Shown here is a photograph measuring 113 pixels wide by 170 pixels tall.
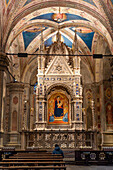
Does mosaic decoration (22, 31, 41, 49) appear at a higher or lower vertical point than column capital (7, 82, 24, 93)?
higher

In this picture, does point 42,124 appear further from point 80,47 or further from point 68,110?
point 80,47

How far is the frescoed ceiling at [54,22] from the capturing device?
48.6 ft

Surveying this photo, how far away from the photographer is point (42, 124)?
18250 mm

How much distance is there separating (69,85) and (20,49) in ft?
16.9

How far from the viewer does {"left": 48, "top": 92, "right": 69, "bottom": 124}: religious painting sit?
1933 cm

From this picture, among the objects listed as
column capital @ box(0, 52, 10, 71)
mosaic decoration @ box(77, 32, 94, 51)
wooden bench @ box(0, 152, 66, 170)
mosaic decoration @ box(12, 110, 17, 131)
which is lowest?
wooden bench @ box(0, 152, 66, 170)

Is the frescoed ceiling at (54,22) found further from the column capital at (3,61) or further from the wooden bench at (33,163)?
the wooden bench at (33,163)

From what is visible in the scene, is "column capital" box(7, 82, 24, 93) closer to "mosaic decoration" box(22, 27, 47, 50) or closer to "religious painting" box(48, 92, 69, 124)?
"religious painting" box(48, 92, 69, 124)

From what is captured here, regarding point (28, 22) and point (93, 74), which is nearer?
point (28, 22)

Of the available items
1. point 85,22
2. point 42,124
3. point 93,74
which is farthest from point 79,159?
point 93,74

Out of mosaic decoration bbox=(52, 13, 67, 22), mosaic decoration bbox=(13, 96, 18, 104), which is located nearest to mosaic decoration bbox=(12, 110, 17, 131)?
mosaic decoration bbox=(13, 96, 18, 104)

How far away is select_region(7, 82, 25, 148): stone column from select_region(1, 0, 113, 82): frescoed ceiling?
2488 millimetres

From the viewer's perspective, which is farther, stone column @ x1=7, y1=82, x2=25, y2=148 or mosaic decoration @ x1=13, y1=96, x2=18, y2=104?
mosaic decoration @ x1=13, y1=96, x2=18, y2=104

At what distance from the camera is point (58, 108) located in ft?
64.3
